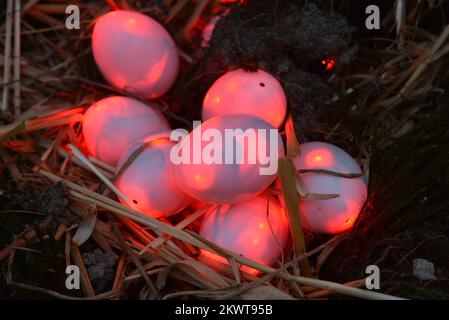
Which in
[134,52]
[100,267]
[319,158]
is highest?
[134,52]

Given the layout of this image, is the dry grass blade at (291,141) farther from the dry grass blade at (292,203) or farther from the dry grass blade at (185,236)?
the dry grass blade at (185,236)

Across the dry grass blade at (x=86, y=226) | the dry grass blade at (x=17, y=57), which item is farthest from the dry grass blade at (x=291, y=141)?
the dry grass blade at (x=17, y=57)

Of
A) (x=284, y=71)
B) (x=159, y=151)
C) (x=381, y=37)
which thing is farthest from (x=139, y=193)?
(x=381, y=37)

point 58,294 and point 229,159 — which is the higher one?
point 229,159

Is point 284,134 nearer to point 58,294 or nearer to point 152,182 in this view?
point 152,182

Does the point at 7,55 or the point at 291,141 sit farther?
the point at 7,55

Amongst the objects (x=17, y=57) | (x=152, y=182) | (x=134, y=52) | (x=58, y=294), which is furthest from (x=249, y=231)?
(x=17, y=57)

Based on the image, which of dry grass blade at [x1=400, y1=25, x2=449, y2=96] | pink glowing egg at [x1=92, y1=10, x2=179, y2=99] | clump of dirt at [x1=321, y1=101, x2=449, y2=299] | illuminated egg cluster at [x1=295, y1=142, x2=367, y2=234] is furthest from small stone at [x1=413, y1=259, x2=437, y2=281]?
pink glowing egg at [x1=92, y1=10, x2=179, y2=99]
